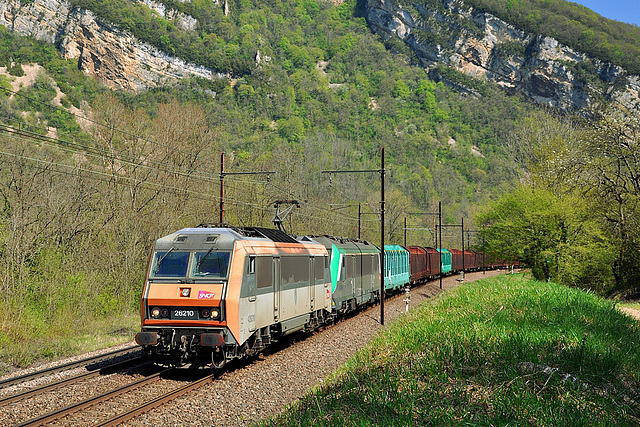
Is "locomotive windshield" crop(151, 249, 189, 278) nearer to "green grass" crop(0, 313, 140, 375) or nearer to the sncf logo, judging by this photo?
the sncf logo

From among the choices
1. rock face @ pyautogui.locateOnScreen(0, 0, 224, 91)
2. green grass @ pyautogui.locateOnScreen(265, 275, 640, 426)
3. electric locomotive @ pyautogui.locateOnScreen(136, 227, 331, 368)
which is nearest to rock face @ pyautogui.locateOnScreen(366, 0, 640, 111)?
rock face @ pyautogui.locateOnScreen(0, 0, 224, 91)

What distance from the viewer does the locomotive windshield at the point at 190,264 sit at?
487 inches

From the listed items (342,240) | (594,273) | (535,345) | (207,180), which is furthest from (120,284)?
(594,273)

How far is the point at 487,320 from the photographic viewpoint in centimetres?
1365

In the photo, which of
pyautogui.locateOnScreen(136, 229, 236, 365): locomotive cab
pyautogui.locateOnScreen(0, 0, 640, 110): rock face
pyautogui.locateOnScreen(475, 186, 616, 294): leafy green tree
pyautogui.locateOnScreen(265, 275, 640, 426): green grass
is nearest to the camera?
pyautogui.locateOnScreen(265, 275, 640, 426): green grass

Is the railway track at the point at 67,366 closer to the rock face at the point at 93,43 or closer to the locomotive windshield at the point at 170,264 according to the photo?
the locomotive windshield at the point at 170,264

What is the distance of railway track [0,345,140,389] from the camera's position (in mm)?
11570

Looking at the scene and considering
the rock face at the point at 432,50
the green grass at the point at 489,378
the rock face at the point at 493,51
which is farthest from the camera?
the rock face at the point at 493,51

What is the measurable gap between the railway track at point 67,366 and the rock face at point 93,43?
351ft

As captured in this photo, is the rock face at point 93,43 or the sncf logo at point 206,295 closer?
the sncf logo at point 206,295

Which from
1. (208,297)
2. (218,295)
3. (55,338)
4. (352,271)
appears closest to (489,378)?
(218,295)

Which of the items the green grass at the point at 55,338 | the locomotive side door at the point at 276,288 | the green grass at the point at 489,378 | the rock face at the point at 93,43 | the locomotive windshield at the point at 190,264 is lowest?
the green grass at the point at 55,338

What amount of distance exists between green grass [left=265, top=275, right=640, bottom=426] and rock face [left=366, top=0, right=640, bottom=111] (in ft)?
505

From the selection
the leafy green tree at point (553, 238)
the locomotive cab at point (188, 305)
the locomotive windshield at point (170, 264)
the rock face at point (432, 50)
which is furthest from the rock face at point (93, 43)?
the locomotive cab at point (188, 305)
